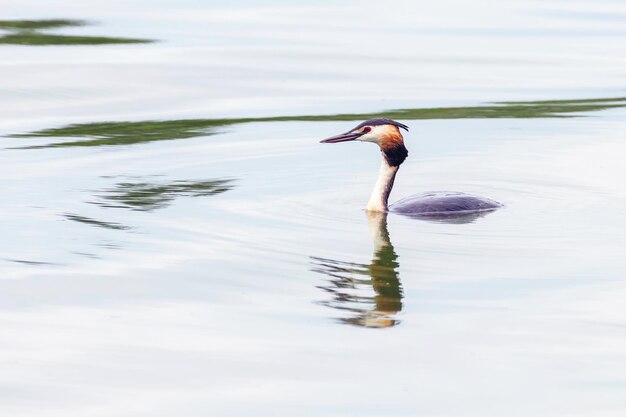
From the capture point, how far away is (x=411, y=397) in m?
6.87

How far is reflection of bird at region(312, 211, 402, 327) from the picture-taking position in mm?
8109

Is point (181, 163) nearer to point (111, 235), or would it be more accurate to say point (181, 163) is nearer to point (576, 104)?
point (111, 235)

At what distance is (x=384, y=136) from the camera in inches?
434

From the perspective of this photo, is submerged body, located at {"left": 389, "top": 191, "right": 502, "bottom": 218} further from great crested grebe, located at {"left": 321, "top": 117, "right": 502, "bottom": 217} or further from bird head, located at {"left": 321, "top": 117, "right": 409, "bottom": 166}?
bird head, located at {"left": 321, "top": 117, "right": 409, "bottom": 166}

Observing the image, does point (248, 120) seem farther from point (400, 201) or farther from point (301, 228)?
point (301, 228)

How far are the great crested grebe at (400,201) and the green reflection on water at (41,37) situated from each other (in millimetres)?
8006

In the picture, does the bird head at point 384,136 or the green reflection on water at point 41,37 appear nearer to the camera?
the bird head at point 384,136

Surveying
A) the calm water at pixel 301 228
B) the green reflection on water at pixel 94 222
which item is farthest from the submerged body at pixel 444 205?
the green reflection on water at pixel 94 222

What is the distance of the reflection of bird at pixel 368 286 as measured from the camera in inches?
319

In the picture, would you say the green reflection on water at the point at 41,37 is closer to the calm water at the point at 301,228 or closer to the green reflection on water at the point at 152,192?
the calm water at the point at 301,228

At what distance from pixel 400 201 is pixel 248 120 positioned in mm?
3843

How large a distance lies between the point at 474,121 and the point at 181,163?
3052 millimetres

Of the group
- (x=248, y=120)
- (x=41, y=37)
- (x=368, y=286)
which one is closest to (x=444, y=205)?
(x=368, y=286)

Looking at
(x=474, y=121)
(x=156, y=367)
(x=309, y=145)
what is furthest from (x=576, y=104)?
(x=156, y=367)
